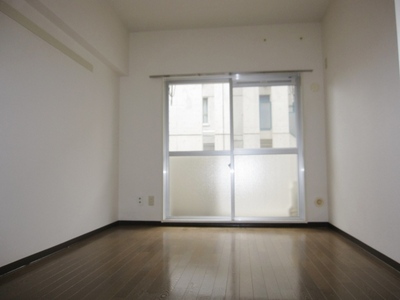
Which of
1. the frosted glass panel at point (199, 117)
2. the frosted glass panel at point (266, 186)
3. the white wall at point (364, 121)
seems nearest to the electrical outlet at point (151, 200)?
the frosted glass panel at point (199, 117)

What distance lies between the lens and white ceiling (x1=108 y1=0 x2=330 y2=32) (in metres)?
3.96

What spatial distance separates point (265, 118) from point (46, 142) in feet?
10.3

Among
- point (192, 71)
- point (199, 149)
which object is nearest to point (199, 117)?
point (199, 149)

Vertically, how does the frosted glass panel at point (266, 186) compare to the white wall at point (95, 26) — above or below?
below

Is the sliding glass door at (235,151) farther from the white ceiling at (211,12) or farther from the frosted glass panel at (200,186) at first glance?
the white ceiling at (211,12)

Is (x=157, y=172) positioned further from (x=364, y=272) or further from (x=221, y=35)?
(x=364, y=272)

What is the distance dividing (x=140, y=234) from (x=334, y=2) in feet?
13.4

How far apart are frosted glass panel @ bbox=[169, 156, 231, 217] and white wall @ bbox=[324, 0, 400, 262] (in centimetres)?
159

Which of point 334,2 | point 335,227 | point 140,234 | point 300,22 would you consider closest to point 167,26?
point 300,22

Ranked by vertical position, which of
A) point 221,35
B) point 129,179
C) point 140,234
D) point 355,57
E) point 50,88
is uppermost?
point 221,35

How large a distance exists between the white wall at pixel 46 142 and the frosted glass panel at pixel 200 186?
3.66 feet

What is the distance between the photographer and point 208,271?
243 centimetres

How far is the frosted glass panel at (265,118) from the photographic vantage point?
455 centimetres

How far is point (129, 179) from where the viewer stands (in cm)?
467
